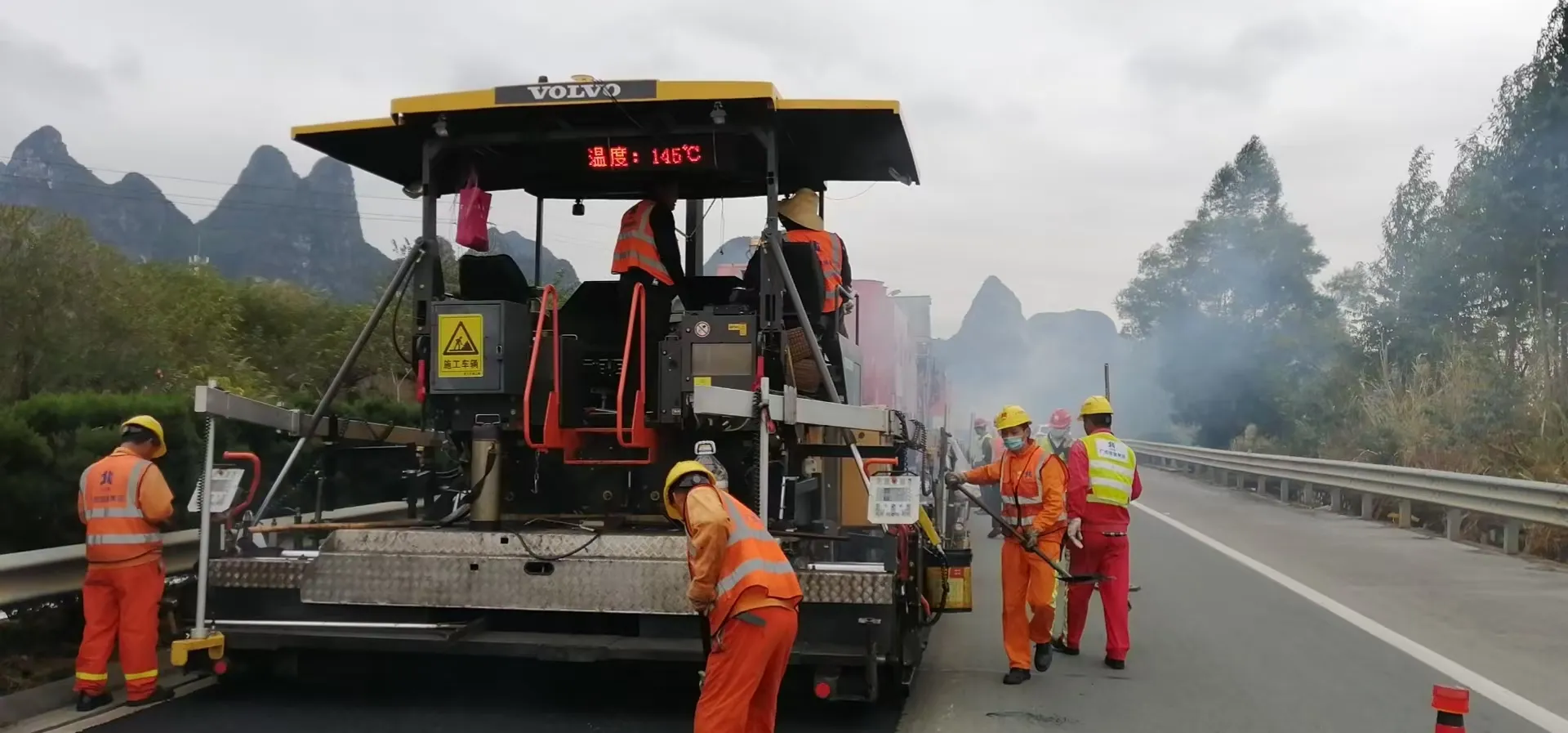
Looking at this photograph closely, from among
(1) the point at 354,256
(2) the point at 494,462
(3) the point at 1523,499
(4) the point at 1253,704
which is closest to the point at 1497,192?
(3) the point at 1523,499

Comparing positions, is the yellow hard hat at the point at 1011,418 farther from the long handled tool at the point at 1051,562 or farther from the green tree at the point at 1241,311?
the green tree at the point at 1241,311

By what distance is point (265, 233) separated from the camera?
306ft

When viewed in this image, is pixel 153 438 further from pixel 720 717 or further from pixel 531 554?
pixel 720 717

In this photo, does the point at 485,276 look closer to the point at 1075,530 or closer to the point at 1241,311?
the point at 1075,530

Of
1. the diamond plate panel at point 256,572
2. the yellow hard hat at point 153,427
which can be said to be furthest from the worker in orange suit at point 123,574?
the diamond plate panel at point 256,572

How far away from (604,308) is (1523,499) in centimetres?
1029

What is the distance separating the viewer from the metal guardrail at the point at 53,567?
6.00m

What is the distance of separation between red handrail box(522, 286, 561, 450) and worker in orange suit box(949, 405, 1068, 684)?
2.41 m

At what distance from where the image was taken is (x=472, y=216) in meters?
7.50

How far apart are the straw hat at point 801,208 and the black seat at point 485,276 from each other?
1704 millimetres

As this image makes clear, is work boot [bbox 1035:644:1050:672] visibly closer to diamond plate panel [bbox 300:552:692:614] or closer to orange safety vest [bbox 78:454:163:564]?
diamond plate panel [bbox 300:552:692:614]

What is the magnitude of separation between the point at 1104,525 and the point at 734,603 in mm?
3753

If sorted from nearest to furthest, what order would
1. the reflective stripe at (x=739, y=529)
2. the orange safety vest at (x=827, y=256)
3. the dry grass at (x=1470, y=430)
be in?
1. the reflective stripe at (x=739, y=529)
2. the orange safety vest at (x=827, y=256)
3. the dry grass at (x=1470, y=430)

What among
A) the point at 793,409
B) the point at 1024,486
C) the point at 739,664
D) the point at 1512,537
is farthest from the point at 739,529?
→ the point at 1512,537
